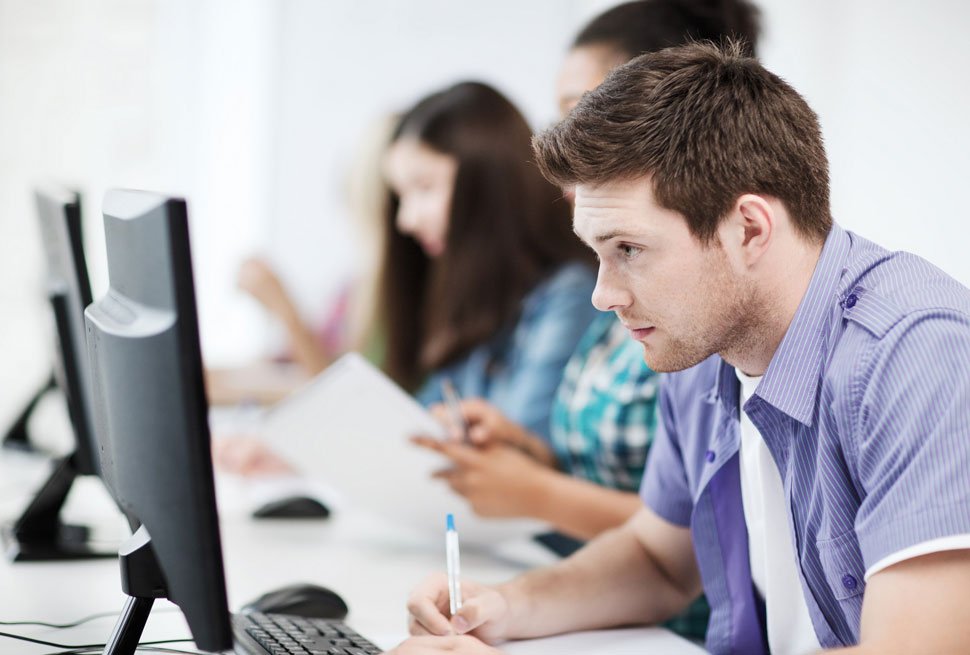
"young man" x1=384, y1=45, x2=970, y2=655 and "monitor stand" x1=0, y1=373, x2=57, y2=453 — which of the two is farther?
"monitor stand" x1=0, y1=373, x2=57, y2=453

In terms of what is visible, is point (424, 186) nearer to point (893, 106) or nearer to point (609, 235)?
point (893, 106)

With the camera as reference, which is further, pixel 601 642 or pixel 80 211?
pixel 80 211

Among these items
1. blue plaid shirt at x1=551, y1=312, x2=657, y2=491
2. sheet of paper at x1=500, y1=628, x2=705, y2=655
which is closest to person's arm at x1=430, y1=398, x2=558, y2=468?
blue plaid shirt at x1=551, y1=312, x2=657, y2=491

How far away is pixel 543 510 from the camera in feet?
4.82

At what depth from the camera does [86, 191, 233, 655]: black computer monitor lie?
2.19ft

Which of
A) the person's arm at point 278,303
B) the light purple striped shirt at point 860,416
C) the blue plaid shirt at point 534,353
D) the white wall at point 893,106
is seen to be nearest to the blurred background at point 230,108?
the person's arm at point 278,303

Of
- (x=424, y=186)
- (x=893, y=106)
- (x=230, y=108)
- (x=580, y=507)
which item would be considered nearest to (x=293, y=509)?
(x=580, y=507)

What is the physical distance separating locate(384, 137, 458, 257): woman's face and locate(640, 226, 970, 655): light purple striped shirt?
1.02 metres

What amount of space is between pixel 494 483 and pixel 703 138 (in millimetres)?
718

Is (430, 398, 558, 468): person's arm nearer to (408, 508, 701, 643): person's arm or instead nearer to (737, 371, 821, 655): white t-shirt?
(408, 508, 701, 643): person's arm

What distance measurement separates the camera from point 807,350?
3.02 feet

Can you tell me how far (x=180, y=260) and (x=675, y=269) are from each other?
46 cm

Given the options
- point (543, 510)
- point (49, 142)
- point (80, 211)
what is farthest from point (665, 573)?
point (49, 142)

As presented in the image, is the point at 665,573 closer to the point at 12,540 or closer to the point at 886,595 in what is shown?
the point at 886,595
